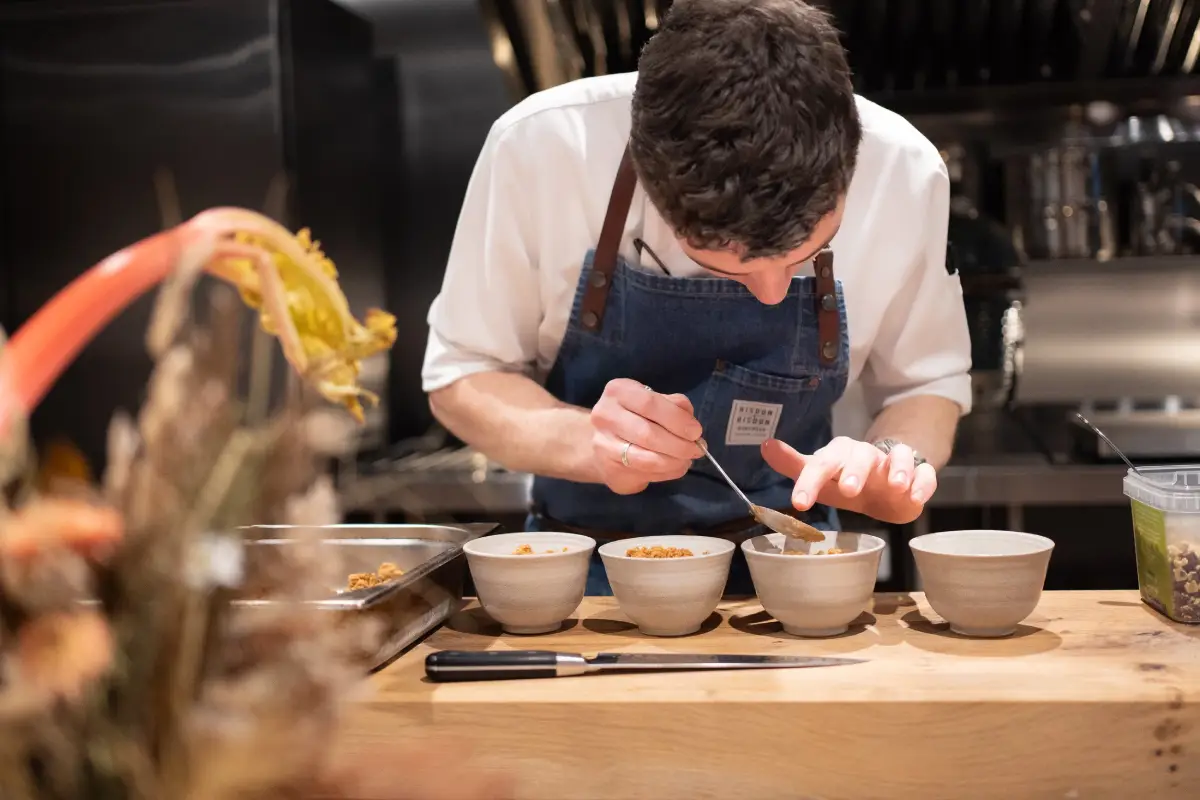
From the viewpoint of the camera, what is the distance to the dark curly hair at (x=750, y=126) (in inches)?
46.4

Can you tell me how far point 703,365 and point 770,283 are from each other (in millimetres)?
432

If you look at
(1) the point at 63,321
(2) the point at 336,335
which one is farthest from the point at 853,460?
(1) the point at 63,321

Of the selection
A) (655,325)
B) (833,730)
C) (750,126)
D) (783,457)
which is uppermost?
(750,126)

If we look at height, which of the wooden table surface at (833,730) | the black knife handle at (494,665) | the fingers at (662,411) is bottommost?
the wooden table surface at (833,730)

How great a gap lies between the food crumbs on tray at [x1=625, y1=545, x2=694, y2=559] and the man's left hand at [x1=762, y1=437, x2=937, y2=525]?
0.49ft

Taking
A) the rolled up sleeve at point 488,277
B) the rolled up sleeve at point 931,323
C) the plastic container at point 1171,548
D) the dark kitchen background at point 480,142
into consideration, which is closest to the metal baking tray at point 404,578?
the rolled up sleeve at point 488,277

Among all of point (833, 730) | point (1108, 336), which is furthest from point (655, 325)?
point (1108, 336)

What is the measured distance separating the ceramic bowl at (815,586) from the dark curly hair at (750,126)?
0.35m

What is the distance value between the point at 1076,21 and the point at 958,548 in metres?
2.25

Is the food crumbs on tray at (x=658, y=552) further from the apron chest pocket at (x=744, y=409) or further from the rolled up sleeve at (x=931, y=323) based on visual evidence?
the rolled up sleeve at (x=931, y=323)

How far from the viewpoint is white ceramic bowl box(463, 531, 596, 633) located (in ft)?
4.27

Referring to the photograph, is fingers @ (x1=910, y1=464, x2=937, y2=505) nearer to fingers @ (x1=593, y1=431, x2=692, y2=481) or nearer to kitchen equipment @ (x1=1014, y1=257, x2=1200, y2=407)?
fingers @ (x1=593, y1=431, x2=692, y2=481)

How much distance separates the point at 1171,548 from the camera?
1309 millimetres

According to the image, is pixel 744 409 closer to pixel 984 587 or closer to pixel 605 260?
pixel 605 260
